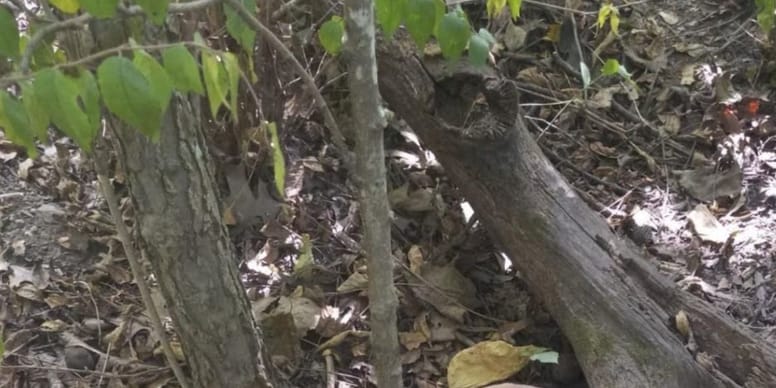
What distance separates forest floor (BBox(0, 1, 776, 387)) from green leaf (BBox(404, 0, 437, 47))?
1320mm

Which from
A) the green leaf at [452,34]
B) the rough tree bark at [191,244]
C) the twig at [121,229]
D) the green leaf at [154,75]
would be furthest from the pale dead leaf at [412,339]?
the green leaf at [154,75]

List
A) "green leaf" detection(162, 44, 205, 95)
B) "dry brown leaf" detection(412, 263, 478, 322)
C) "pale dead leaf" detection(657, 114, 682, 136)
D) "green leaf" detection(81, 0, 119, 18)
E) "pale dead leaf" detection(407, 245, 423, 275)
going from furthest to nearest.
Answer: "pale dead leaf" detection(657, 114, 682, 136) → "pale dead leaf" detection(407, 245, 423, 275) → "dry brown leaf" detection(412, 263, 478, 322) → "green leaf" detection(162, 44, 205, 95) → "green leaf" detection(81, 0, 119, 18)

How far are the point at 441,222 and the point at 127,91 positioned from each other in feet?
6.37

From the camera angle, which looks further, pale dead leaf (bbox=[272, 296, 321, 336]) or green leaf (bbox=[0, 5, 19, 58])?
pale dead leaf (bbox=[272, 296, 321, 336])

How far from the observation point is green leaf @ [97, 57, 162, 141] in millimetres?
996

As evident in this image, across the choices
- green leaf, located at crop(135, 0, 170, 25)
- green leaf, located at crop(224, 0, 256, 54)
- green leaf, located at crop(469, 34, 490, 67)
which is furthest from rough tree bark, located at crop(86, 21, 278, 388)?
green leaf, located at crop(469, 34, 490, 67)

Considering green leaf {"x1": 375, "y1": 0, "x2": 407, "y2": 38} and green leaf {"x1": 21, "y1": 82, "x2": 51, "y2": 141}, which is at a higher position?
green leaf {"x1": 375, "y1": 0, "x2": 407, "y2": 38}

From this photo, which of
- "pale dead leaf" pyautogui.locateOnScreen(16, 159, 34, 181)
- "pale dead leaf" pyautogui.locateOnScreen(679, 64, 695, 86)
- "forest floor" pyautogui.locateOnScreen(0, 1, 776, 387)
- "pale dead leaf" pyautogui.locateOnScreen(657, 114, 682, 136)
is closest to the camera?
"forest floor" pyautogui.locateOnScreen(0, 1, 776, 387)

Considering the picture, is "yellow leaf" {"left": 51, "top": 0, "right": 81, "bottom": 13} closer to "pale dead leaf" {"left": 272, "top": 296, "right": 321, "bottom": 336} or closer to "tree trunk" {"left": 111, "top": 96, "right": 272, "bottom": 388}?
"tree trunk" {"left": 111, "top": 96, "right": 272, "bottom": 388}

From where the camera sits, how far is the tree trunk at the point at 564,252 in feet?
7.14

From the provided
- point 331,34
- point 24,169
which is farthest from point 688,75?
point 24,169

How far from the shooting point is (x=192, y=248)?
5.87 ft

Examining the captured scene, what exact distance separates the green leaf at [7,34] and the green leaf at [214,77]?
247 millimetres

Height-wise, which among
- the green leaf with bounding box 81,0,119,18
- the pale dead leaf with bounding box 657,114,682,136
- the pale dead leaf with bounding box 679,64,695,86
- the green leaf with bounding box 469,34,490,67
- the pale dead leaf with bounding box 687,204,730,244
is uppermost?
the green leaf with bounding box 81,0,119,18
